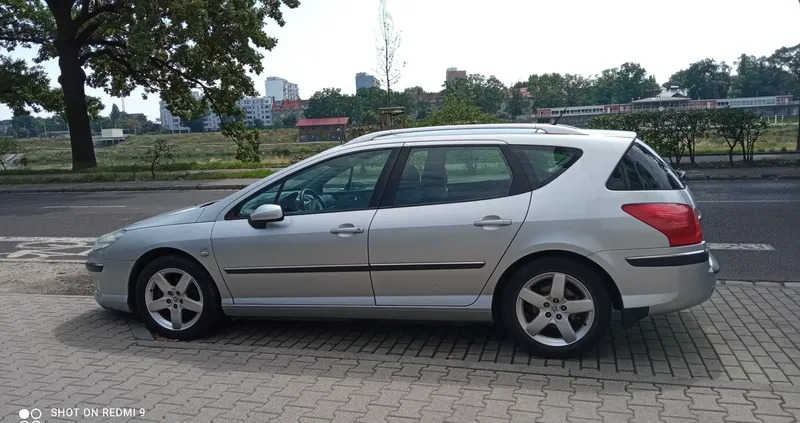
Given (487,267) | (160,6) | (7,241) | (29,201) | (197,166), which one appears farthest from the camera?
(197,166)

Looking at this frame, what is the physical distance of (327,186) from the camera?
5.05 m

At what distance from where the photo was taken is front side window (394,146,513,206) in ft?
15.1

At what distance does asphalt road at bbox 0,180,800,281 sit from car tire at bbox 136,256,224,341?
16.5 ft

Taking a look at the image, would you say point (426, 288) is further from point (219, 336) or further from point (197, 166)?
point (197, 166)

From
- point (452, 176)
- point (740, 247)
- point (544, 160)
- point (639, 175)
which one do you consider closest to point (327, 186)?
point (452, 176)

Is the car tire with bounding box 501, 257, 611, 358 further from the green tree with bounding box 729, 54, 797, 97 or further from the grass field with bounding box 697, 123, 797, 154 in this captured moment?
the green tree with bounding box 729, 54, 797, 97

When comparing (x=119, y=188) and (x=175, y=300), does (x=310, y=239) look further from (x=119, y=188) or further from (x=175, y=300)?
(x=119, y=188)

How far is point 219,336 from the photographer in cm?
521

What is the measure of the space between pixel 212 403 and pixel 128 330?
1869mm

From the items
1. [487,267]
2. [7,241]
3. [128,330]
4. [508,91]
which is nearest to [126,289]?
[128,330]

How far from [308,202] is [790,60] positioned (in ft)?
110

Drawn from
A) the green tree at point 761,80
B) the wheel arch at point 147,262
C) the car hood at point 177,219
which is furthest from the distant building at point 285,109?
the wheel arch at point 147,262

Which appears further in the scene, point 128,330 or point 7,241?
point 7,241

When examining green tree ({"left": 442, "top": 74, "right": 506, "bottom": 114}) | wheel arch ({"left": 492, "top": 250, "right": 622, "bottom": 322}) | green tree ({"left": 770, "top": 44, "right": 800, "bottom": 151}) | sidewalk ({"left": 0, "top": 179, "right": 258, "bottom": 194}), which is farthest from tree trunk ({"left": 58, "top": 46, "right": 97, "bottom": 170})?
green tree ({"left": 770, "top": 44, "right": 800, "bottom": 151})
